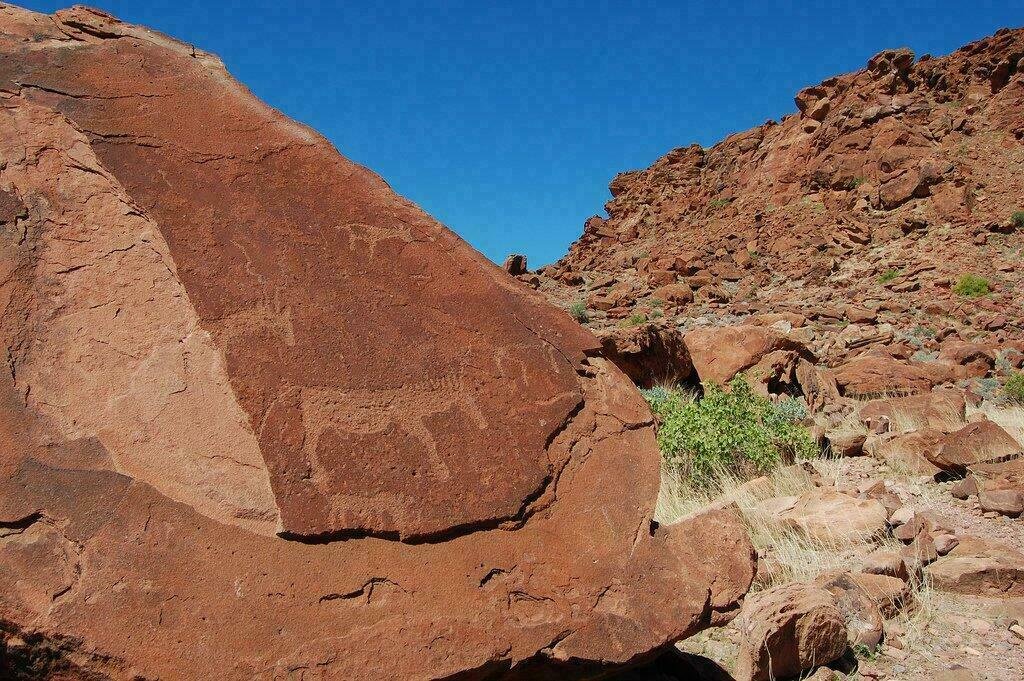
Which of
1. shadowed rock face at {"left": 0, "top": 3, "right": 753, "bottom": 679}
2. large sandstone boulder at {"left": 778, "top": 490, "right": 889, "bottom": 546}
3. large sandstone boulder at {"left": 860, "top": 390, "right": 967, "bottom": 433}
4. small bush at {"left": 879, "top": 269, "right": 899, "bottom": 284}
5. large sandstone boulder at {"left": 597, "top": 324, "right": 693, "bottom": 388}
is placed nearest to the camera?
shadowed rock face at {"left": 0, "top": 3, "right": 753, "bottom": 679}

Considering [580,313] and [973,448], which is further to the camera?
[580,313]

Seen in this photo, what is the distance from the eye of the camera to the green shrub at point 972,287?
612 inches

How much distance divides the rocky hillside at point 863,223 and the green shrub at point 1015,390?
3297 mm

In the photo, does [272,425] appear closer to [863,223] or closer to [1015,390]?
[1015,390]

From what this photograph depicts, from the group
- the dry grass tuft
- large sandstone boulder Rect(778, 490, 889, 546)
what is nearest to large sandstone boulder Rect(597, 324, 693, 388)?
the dry grass tuft

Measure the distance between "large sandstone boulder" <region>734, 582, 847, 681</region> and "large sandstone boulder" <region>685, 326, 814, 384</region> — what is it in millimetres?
6508

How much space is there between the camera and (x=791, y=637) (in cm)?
317

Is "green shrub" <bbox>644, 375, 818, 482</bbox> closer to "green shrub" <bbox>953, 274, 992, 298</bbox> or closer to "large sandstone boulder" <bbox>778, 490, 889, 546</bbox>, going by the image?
"large sandstone boulder" <bbox>778, 490, 889, 546</bbox>

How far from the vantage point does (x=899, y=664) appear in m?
3.36

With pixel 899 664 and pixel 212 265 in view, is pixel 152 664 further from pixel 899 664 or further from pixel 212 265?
pixel 899 664

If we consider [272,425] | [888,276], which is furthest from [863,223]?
[272,425]

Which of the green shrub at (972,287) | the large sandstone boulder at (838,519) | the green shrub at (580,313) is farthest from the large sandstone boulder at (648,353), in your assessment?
the green shrub at (972,287)

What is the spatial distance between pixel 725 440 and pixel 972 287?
39.7ft

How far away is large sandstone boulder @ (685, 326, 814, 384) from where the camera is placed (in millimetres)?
9781
